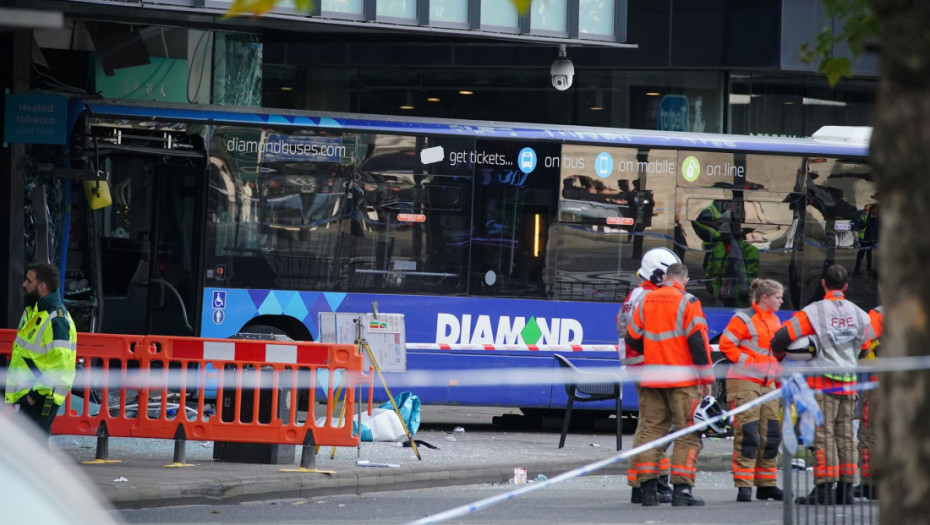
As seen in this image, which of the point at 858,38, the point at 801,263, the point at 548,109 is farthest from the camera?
the point at 548,109

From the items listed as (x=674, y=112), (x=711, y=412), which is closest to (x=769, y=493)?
(x=711, y=412)

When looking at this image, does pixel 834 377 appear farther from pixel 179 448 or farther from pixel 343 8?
pixel 343 8

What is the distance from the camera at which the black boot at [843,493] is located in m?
7.51

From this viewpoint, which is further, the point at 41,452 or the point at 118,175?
the point at 118,175

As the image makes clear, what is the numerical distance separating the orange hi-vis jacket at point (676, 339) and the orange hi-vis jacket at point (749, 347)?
596 millimetres

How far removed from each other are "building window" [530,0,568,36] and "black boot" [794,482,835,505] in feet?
29.7

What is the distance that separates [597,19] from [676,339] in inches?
285

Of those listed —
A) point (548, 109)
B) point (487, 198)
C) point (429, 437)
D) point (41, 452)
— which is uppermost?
point (548, 109)

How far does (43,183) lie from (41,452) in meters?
13.0

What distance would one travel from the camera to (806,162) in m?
15.7

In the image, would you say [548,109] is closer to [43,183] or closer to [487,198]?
[487,198]

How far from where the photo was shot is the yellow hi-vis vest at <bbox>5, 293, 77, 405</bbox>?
9227mm

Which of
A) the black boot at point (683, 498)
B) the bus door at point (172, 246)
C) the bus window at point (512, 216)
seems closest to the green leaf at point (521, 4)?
the black boot at point (683, 498)

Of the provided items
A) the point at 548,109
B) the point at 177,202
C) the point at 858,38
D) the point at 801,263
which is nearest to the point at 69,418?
the point at 177,202
